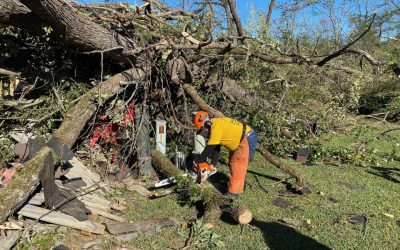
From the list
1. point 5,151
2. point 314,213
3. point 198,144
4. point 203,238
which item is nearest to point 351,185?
point 314,213

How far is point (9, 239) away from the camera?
347cm

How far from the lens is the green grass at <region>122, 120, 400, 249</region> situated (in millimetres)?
4039

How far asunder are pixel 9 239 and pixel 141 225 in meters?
1.33

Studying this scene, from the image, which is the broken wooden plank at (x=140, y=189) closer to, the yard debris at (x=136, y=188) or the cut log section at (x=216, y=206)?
the yard debris at (x=136, y=188)

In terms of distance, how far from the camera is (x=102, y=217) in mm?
4441

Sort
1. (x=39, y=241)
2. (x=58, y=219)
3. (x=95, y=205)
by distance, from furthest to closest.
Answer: (x=95, y=205)
(x=58, y=219)
(x=39, y=241)

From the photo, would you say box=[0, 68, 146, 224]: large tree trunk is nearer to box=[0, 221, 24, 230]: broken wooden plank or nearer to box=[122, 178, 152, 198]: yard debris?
box=[0, 221, 24, 230]: broken wooden plank

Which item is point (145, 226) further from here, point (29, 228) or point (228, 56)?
point (228, 56)

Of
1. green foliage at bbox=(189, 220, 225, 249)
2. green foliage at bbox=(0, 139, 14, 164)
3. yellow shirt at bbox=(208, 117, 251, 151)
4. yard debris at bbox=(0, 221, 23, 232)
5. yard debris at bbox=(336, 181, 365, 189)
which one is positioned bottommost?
green foliage at bbox=(189, 220, 225, 249)

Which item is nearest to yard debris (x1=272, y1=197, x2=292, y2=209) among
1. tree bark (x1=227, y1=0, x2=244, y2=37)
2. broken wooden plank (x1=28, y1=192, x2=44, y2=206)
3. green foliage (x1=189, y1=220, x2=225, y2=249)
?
green foliage (x1=189, y1=220, x2=225, y2=249)

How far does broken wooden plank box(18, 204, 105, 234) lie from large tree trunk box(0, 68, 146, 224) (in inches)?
6.5

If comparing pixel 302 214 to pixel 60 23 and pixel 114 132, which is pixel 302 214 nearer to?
pixel 114 132

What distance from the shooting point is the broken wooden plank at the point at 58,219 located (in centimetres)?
393

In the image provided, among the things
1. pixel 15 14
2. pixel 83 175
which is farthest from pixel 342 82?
pixel 15 14
